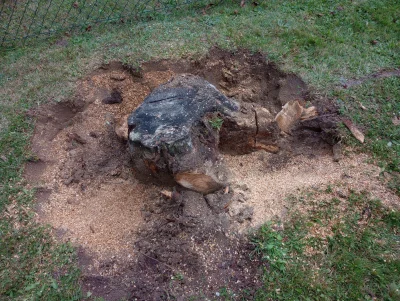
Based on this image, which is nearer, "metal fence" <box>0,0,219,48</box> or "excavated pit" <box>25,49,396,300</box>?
"excavated pit" <box>25,49,396,300</box>

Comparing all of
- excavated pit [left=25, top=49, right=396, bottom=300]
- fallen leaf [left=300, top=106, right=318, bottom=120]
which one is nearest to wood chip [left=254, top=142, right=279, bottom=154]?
excavated pit [left=25, top=49, right=396, bottom=300]

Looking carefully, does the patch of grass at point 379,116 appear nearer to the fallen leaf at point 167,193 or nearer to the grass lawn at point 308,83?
the grass lawn at point 308,83

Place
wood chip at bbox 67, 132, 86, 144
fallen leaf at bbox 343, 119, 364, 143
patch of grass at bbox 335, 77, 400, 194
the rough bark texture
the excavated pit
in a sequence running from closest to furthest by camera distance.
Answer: the excavated pit, the rough bark texture, patch of grass at bbox 335, 77, 400, 194, fallen leaf at bbox 343, 119, 364, 143, wood chip at bbox 67, 132, 86, 144

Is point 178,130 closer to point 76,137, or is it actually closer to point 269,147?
point 269,147

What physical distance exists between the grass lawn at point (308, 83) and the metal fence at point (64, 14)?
21 centimetres

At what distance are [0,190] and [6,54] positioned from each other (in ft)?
7.46

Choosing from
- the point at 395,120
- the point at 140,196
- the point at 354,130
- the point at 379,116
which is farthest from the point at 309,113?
the point at 140,196

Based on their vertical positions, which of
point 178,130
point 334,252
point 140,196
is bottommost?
point 140,196

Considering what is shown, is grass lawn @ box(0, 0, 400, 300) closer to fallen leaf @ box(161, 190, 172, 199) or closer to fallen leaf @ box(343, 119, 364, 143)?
fallen leaf @ box(343, 119, 364, 143)

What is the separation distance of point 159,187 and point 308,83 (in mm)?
2016

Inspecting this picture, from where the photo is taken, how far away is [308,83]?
414cm

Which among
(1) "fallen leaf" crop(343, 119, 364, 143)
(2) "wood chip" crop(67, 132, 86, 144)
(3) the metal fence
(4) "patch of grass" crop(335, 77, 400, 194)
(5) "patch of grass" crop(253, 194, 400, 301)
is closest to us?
(5) "patch of grass" crop(253, 194, 400, 301)

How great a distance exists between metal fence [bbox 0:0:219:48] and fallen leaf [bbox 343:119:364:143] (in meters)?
2.90

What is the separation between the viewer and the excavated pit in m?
2.78
